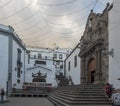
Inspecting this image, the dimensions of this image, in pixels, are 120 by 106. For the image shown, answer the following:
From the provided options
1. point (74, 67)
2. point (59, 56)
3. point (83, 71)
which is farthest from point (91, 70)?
point (59, 56)

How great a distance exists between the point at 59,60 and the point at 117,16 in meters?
56.9

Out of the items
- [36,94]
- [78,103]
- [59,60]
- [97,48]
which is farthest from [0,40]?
[59,60]

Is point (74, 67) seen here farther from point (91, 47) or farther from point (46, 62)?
point (46, 62)

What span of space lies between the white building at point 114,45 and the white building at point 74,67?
17.2 m

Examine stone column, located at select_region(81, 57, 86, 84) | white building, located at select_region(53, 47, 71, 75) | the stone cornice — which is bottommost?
stone column, located at select_region(81, 57, 86, 84)

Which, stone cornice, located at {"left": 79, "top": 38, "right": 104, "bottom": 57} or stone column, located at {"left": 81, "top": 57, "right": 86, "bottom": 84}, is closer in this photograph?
stone cornice, located at {"left": 79, "top": 38, "right": 104, "bottom": 57}

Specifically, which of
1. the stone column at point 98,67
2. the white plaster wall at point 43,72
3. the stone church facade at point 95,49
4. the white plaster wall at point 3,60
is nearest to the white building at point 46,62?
the white plaster wall at point 43,72

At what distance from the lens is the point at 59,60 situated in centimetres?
8381

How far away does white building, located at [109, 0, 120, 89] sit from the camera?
26.8 metres

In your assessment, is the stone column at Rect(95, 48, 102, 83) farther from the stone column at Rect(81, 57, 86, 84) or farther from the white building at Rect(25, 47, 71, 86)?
the white building at Rect(25, 47, 71, 86)

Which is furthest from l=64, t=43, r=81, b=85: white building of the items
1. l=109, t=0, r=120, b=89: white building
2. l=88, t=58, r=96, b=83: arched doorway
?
l=109, t=0, r=120, b=89: white building

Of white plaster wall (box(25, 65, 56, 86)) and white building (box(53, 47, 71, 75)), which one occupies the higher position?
white building (box(53, 47, 71, 75))

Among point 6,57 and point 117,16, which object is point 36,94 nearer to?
point 6,57

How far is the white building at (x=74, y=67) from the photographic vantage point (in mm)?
47812
